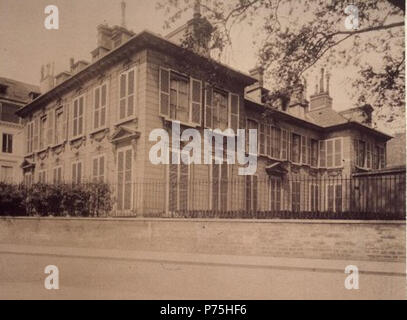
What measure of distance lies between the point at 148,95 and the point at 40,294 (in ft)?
24.6

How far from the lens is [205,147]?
13055 millimetres

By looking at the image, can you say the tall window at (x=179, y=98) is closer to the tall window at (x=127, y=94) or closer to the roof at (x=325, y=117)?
the tall window at (x=127, y=94)

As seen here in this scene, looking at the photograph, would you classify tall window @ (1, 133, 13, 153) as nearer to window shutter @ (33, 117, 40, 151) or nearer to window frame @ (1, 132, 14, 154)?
window frame @ (1, 132, 14, 154)

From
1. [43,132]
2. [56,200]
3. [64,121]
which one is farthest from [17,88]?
[43,132]

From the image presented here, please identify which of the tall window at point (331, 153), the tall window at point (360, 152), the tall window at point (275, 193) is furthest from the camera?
the tall window at point (331, 153)

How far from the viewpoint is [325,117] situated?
921 inches

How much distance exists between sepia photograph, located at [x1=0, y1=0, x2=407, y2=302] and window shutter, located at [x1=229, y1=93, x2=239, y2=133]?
2.8 inches

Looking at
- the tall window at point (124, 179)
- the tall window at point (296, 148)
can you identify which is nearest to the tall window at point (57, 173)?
the tall window at point (124, 179)

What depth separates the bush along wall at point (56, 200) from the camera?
41.3ft

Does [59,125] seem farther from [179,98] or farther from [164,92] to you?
[179,98]

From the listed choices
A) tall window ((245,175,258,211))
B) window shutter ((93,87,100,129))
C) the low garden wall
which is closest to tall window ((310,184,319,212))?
the low garden wall

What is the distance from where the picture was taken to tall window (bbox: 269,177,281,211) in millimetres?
18406

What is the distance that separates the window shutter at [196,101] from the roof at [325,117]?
12.2 meters
